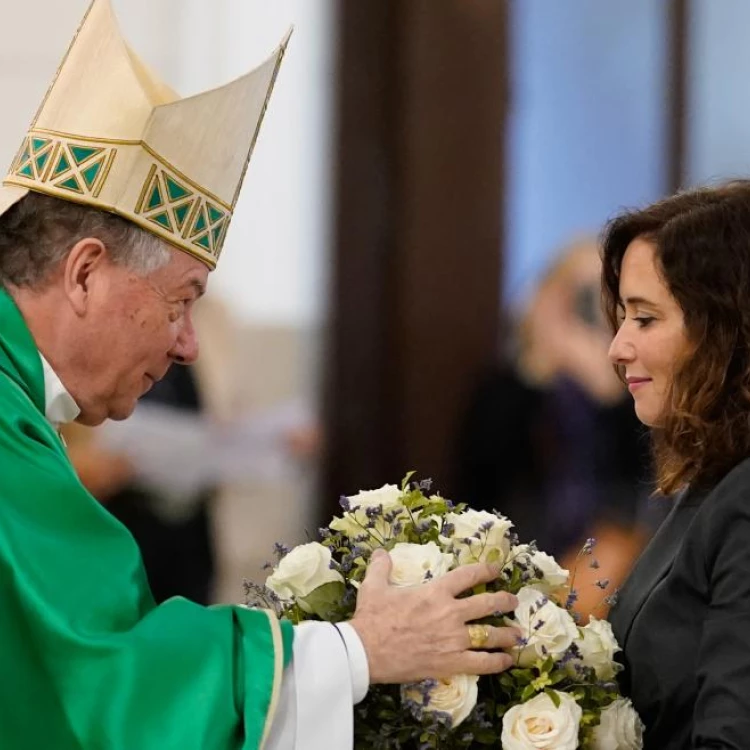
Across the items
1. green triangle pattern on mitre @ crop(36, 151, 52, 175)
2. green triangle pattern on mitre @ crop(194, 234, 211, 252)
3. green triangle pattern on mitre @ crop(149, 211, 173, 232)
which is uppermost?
green triangle pattern on mitre @ crop(36, 151, 52, 175)

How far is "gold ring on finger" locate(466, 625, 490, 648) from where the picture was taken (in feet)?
Answer: 6.66

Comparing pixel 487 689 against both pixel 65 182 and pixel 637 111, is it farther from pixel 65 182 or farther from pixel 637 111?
pixel 637 111

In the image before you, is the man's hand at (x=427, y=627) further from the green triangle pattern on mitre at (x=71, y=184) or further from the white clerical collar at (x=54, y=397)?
the green triangle pattern on mitre at (x=71, y=184)

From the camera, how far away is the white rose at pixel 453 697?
1.97 meters

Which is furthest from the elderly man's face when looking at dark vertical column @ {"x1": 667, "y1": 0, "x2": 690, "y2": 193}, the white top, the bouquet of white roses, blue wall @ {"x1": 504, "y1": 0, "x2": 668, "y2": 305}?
dark vertical column @ {"x1": 667, "y1": 0, "x2": 690, "y2": 193}

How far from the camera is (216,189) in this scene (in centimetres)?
253

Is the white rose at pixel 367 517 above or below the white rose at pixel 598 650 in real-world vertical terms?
above

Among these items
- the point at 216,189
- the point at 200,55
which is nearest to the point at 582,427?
the point at 200,55

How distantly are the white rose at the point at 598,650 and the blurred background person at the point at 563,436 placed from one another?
3.38 metres

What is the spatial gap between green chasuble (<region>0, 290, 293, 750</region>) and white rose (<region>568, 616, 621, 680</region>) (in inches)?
17.0

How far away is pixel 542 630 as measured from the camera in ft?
6.67

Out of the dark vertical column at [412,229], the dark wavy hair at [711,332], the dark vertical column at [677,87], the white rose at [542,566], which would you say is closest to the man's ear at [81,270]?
the white rose at [542,566]

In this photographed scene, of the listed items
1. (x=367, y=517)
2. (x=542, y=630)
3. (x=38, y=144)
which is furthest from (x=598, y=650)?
(x=38, y=144)

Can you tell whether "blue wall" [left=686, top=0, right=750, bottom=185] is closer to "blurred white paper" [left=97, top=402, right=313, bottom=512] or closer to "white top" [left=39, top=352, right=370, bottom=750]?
"blurred white paper" [left=97, top=402, right=313, bottom=512]
